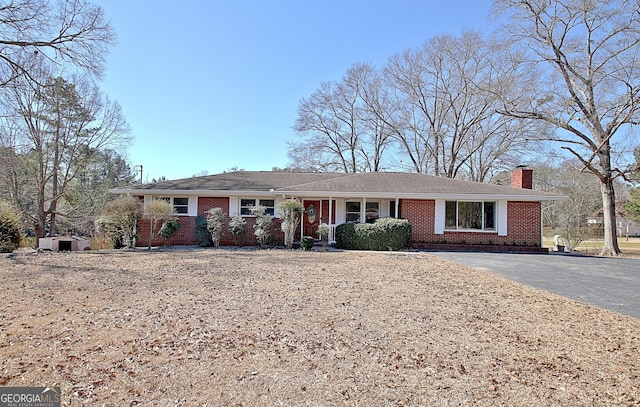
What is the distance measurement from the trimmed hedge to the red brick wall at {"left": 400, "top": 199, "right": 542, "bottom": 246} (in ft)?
3.17

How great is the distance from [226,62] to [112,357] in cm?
1396

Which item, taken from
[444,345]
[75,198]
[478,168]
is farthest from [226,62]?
[478,168]

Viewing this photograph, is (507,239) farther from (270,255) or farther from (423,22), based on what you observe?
(423,22)

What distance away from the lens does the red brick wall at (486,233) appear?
15.1 meters

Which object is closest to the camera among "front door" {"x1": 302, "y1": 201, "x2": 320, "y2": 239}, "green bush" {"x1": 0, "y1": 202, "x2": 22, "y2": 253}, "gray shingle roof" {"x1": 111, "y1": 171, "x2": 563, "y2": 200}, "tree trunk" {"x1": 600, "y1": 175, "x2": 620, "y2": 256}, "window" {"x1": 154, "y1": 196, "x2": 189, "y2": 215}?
"green bush" {"x1": 0, "y1": 202, "x2": 22, "y2": 253}

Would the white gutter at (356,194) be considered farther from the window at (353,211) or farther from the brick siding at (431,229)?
the window at (353,211)

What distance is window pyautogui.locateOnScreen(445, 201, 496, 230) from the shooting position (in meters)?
15.3

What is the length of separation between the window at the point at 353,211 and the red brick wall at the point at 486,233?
2.23m

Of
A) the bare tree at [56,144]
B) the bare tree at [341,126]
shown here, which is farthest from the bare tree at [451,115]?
the bare tree at [56,144]

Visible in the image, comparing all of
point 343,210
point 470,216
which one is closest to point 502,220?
point 470,216

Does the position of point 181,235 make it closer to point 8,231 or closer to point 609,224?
point 8,231

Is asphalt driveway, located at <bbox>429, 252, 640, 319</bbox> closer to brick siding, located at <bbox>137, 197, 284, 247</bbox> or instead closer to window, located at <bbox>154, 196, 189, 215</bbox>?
brick siding, located at <bbox>137, 197, 284, 247</bbox>

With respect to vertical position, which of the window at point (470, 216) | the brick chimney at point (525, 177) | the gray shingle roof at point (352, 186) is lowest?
the window at point (470, 216)

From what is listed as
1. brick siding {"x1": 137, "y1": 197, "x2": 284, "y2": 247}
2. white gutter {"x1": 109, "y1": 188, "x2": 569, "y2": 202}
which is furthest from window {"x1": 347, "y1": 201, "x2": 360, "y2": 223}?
brick siding {"x1": 137, "y1": 197, "x2": 284, "y2": 247}
